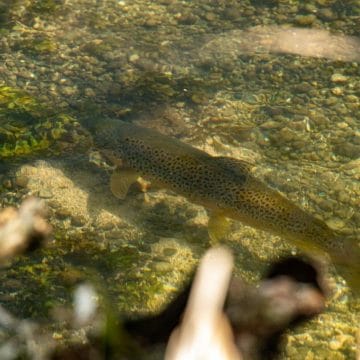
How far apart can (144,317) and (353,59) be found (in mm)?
4413

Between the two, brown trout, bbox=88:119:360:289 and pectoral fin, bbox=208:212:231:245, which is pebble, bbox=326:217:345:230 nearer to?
brown trout, bbox=88:119:360:289

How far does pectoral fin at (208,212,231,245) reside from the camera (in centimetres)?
491

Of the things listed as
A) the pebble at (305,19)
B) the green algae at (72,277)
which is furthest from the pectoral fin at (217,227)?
the pebble at (305,19)

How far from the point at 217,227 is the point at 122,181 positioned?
1.02 metres

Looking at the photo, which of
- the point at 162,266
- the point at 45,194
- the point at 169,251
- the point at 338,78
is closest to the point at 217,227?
the point at 169,251

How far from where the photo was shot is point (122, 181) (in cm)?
535

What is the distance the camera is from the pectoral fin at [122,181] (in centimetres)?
529

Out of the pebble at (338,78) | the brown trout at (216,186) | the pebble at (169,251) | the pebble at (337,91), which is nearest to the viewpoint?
the brown trout at (216,186)

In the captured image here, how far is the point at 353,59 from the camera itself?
276 inches

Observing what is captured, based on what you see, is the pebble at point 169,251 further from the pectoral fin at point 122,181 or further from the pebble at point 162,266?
the pectoral fin at point 122,181

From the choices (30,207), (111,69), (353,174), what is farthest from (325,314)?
(111,69)

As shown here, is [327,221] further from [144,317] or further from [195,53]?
[195,53]

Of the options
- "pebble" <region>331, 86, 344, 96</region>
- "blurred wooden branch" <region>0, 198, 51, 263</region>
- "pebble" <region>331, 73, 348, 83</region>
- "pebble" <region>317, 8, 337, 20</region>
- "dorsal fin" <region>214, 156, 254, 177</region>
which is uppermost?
"dorsal fin" <region>214, 156, 254, 177</region>

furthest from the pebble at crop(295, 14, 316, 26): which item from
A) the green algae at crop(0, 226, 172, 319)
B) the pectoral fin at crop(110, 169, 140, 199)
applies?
the green algae at crop(0, 226, 172, 319)
